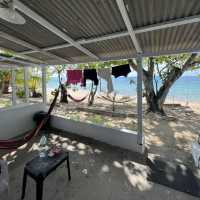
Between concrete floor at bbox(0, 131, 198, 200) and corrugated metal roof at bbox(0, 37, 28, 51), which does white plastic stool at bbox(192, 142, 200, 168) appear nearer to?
concrete floor at bbox(0, 131, 198, 200)

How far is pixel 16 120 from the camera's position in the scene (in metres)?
3.54

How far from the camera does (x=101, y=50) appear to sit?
2553mm

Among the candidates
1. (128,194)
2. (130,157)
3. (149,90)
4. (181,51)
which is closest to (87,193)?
(128,194)

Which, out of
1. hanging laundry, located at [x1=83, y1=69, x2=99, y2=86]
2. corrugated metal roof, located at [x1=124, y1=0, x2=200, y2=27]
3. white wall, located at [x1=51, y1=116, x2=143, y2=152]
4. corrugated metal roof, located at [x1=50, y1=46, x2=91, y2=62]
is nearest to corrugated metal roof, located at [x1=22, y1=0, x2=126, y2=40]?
corrugated metal roof, located at [x1=124, y1=0, x2=200, y2=27]

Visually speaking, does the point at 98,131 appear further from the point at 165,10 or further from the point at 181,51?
the point at 165,10

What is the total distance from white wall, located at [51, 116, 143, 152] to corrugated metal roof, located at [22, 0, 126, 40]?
2.04 m

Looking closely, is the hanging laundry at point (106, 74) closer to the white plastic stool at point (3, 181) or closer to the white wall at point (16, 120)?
the white wall at point (16, 120)

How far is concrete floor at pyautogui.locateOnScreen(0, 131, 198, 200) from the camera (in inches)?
70.2

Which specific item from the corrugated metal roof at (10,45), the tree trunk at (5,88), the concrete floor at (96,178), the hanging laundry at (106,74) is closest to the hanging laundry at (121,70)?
the hanging laundry at (106,74)

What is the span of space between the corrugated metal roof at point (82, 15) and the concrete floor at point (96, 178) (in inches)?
83.0

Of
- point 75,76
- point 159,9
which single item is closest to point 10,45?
point 75,76

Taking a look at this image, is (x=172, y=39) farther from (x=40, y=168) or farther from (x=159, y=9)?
(x=40, y=168)

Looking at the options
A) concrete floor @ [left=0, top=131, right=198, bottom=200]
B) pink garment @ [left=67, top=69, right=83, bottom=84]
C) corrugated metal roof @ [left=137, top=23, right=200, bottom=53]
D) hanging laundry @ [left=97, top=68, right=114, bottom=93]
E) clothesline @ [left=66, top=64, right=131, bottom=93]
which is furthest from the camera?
pink garment @ [left=67, top=69, right=83, bottom=84]

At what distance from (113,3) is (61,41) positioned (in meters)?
1.21
